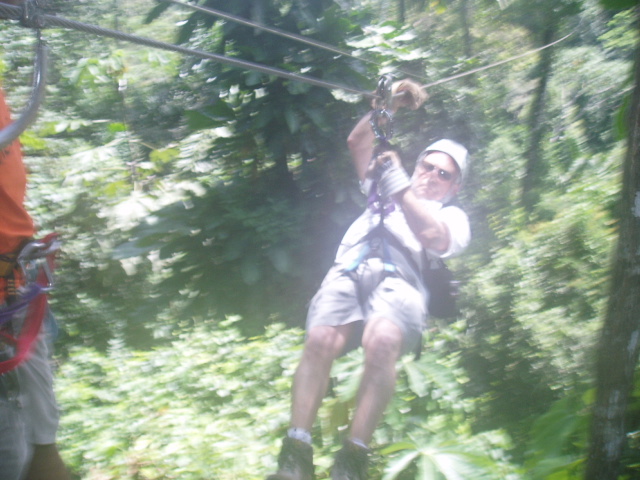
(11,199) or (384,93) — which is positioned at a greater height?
(384,93)

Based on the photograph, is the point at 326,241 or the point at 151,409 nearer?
the point at 326,241

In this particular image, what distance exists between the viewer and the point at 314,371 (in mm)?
2395

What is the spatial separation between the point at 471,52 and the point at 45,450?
5.64 meters

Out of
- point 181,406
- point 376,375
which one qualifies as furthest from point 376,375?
point 181,406

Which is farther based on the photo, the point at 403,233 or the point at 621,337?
the point at 403,233

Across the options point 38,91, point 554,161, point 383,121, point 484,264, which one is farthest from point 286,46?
point 554,161

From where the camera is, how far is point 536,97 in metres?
6.36

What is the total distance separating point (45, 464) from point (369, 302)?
128cm

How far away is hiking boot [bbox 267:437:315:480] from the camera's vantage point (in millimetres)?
2283

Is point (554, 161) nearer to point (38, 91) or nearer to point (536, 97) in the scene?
point (536, 97)

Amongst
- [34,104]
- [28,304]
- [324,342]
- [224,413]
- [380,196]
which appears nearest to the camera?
[34,104]

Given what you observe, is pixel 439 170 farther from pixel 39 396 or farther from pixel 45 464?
pixel 45 464

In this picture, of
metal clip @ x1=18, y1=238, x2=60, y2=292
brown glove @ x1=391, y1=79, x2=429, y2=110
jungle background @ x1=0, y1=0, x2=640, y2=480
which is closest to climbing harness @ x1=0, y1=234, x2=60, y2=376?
metal clip @ x1=18, y1=238, x2=60, y2=292

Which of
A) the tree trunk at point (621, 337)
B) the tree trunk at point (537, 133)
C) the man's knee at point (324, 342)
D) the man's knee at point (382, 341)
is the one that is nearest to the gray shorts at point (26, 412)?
the man's knee at point (324, 342)
